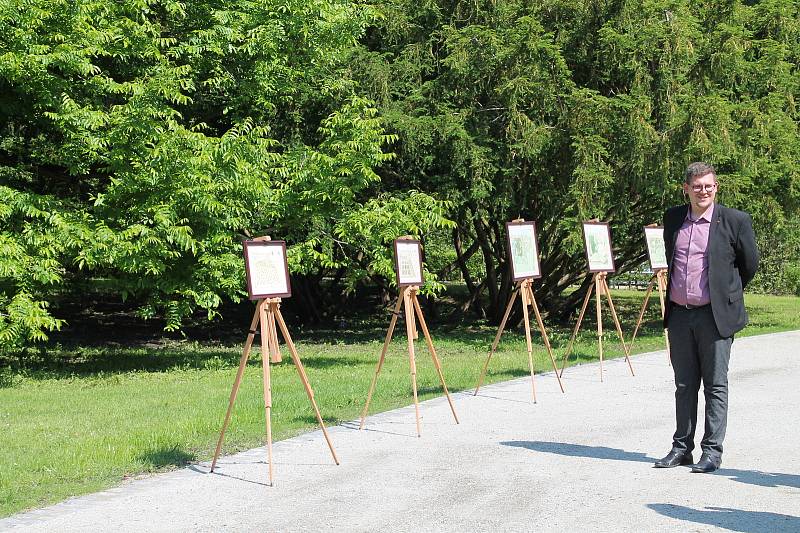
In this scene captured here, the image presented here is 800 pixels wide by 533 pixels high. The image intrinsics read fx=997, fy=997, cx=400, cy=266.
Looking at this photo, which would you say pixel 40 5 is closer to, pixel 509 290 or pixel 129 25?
pixel 129 25

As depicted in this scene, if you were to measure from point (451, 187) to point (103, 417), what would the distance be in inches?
430

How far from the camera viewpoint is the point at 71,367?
62.2 ft

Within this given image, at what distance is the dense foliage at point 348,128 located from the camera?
15.8 meters

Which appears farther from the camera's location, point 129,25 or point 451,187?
point 451,187

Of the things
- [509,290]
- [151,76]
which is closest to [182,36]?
[151,76]

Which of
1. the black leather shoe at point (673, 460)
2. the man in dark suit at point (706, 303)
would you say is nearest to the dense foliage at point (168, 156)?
the man in dark suit at point (706, 303)

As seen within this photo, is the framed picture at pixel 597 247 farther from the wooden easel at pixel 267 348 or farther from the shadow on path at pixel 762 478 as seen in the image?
the wooden easel at pixel 267 348

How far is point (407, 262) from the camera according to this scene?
35.7ft

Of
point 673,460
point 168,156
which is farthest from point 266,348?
point 168,156

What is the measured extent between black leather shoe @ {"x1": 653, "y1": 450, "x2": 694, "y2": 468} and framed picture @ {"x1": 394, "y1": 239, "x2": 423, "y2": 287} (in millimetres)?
3516

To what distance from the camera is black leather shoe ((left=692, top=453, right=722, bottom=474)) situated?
26.3ft

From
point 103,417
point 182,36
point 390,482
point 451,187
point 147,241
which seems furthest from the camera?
point 451,187

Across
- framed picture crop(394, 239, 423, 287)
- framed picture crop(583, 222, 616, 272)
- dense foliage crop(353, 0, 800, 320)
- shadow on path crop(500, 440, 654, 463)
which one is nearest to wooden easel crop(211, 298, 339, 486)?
shadow on path crop(500, 440, 654, 463)

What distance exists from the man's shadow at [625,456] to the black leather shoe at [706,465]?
0.20 feet
